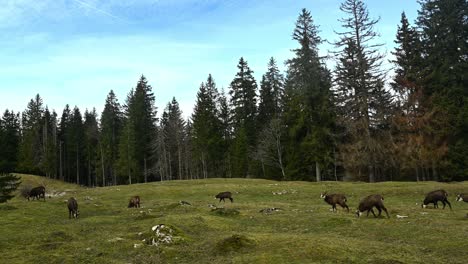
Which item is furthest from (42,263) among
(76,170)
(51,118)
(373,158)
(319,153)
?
(51,118)

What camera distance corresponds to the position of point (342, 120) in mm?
53031

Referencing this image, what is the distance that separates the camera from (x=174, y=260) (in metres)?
14.9

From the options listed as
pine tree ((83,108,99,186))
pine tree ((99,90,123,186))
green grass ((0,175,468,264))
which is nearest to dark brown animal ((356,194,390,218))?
green grass ((0,175,468,264))

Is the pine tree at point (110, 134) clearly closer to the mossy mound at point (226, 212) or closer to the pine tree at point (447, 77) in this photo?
the pine tree at point (447, 77)

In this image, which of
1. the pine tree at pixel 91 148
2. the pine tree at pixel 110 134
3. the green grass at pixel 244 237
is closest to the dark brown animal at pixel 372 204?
the green grass at pixel 244 237

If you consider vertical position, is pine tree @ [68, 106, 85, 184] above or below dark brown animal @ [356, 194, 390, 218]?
above

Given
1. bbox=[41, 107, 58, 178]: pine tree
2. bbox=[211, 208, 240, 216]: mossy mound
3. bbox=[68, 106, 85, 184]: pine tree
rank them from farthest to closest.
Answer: bbox=[68, 106, 85, 184]: pine tree, bbox=[41, 107, 58, 178]: pine tree, bbox=[211, 208, 240, 216]: mossy mound

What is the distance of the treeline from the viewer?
50.5m

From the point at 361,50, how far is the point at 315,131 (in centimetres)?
1359

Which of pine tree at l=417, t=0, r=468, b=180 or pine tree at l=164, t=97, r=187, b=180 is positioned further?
pine tree at l=164, t=97, r=187, b=180

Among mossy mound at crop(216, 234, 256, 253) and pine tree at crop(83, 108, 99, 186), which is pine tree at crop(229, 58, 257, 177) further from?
mossy mound at crop(216, 234, 256, 253)

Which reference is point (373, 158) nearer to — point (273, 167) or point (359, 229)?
point (273, 167)

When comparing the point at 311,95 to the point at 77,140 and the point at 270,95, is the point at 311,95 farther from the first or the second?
the point at 77,140

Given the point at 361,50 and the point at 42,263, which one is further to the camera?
the point at 361,50
